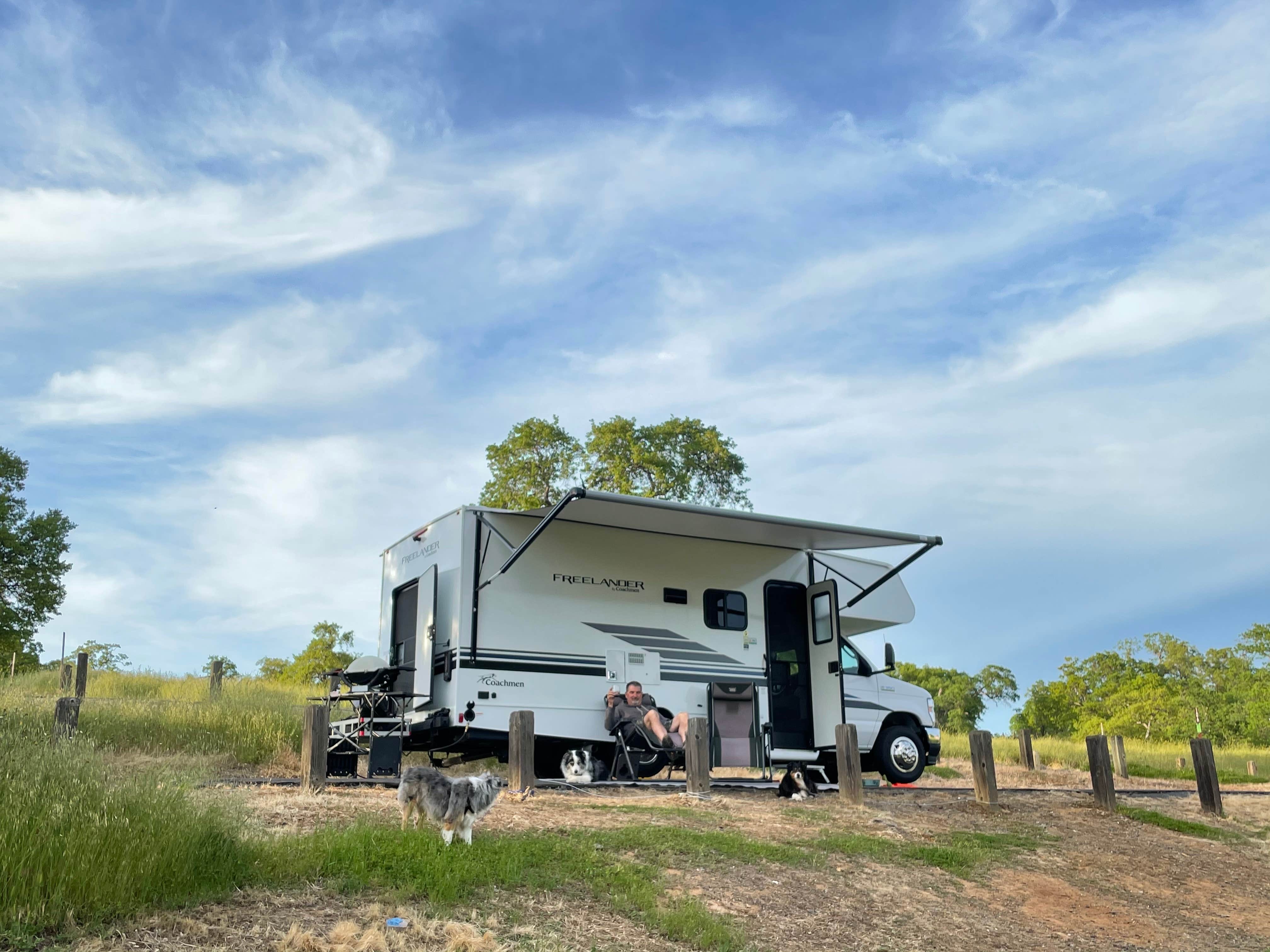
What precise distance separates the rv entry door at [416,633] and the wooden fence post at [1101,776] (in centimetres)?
719

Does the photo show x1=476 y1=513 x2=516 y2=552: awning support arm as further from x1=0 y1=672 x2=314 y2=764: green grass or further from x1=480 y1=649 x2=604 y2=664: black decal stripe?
x1=0 y1=672 x2=314 y2=764: green grass

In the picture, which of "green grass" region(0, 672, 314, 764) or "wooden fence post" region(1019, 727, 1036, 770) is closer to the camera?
"green grass" region(0, 672, 314, 764)

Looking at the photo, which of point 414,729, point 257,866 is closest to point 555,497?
point 414,729

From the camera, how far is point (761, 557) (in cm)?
1288

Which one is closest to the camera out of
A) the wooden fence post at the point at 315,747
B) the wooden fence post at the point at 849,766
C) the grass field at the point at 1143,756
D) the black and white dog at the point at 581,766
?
the wooden fence post at the point at 315,747

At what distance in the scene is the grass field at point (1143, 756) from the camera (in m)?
20.9

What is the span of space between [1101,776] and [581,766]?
571 centimetres

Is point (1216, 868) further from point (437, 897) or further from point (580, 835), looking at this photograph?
point (437, 897)

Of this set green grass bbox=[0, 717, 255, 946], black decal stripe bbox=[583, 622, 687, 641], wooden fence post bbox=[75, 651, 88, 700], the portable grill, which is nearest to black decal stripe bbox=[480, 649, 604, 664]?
black decal stripe bbox=[583, 622, 687, 641]

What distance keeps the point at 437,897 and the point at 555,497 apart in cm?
2179

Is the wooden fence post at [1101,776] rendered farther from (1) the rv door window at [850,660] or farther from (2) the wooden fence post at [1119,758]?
(2) the wooden fence post at [1119,758]

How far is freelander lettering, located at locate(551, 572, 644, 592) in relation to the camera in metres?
11.5

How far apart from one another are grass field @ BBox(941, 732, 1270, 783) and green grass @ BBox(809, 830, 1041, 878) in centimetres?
966

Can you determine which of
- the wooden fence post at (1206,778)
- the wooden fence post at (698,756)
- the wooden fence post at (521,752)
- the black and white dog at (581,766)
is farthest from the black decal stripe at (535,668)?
the wooden fence post at (1206,778)
